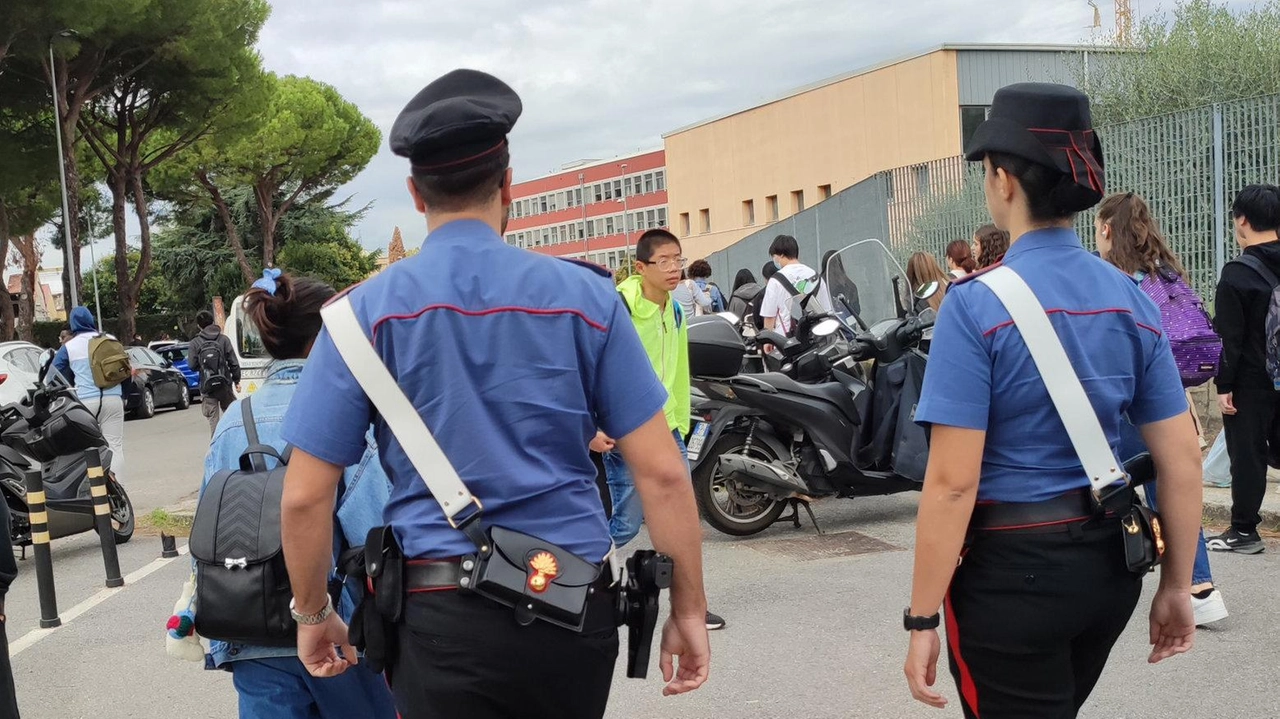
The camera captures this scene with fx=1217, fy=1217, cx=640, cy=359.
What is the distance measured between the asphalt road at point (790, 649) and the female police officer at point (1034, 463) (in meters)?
2.14

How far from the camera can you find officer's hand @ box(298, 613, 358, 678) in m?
2.51

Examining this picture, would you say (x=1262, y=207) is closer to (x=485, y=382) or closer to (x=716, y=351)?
(x=716, y=351)

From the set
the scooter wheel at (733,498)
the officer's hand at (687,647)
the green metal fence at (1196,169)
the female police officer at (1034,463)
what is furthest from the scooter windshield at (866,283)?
the officer's hand at (687,647)

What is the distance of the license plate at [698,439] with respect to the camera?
24.0 ft

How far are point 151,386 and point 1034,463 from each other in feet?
79.9

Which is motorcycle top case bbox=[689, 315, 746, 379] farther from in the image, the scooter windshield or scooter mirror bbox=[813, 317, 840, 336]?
the scooter windshield

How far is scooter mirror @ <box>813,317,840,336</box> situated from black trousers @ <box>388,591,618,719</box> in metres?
5.33

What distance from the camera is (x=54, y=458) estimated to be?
28.6 feet

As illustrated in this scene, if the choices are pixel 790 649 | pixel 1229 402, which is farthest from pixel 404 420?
pixel 1229 402

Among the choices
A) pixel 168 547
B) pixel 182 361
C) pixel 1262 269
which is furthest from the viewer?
pixel 182 361

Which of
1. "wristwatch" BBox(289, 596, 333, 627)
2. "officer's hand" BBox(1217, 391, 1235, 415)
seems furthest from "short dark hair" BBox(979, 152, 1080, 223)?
"officer's hand" BBox(1217, 391, 1235, 415)

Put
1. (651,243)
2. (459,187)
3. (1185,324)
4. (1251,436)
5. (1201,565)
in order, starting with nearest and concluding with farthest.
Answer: (459,187) < (1201,565) < (1185,324) < (651,243) < (1251,436)

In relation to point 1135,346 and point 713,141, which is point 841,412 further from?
point 713,141

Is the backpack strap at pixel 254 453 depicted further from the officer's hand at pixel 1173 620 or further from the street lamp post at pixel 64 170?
the street lamp post at pixel 64 170
